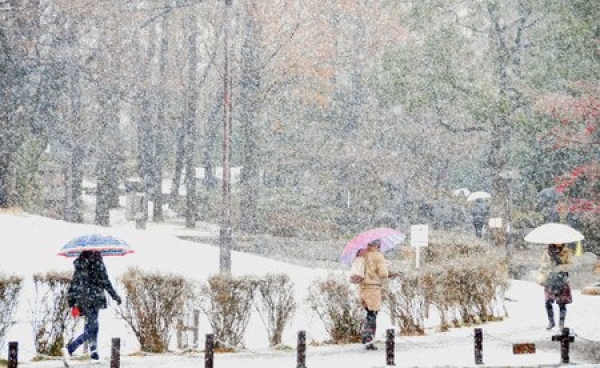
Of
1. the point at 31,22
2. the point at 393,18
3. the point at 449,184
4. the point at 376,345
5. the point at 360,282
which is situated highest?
the point at 393,18

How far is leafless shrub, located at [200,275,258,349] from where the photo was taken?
11352 millimetres

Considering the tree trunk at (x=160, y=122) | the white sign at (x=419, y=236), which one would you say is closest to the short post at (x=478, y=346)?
the white sign at (x=419, y=236)

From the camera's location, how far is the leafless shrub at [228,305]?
11.4 meters

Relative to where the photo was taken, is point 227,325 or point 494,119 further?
point 494,119

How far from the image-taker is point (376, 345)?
11.9 meters

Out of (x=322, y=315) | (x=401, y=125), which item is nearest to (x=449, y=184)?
(x=401, y=125)

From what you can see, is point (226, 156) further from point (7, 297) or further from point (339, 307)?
point (7, 297)

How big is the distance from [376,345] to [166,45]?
29.3m

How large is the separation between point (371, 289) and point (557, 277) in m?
3.47

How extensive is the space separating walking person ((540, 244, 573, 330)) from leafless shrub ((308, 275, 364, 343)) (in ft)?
10.4

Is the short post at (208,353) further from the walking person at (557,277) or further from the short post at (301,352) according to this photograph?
the walking person at (557,277)

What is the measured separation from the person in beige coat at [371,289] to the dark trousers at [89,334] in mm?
3742

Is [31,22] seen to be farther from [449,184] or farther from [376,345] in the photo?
[449,184]

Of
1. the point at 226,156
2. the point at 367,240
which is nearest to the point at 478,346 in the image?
the point at 367,240
